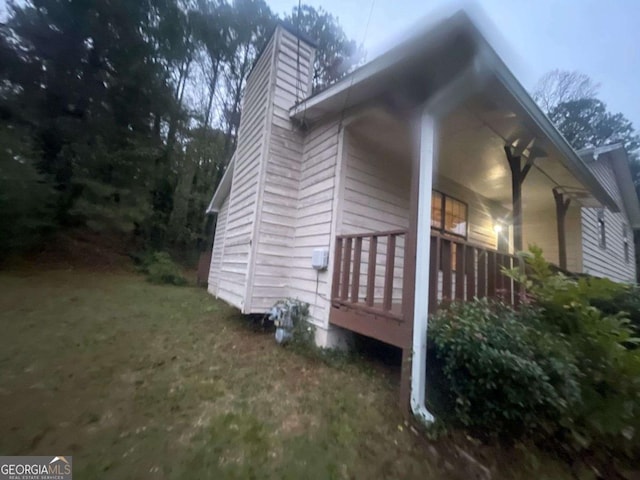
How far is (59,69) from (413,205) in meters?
14.7

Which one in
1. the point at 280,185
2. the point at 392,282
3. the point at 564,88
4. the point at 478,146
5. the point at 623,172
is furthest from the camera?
the point at 564,88

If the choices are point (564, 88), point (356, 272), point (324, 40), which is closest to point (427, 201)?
point (356, 272)

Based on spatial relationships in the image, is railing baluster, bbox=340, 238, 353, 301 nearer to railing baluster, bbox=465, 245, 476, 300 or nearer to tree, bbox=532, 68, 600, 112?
railing baluster, bbox=465, 245, 476, 300

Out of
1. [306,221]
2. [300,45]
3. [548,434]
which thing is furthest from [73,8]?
[548,434]

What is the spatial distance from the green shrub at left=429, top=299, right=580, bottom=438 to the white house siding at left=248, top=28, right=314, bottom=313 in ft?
8.37

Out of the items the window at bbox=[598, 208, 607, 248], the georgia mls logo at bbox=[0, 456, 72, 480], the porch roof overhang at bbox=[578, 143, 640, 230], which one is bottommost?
the georgia mls logo at bbox=[0, 456, 72, 480]

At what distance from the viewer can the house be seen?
106 inches

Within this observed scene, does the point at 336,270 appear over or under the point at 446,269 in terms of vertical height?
under

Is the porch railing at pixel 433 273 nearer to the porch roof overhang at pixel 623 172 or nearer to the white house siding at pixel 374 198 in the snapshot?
the white house siding at pixel 374 198

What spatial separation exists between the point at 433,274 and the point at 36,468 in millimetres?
3106

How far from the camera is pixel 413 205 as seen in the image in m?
2.75

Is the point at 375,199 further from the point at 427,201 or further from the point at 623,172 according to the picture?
the point at 623,172

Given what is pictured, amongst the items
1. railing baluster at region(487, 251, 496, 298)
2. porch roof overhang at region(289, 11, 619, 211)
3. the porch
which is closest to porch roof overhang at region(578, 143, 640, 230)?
the porch

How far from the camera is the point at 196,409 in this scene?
222 cm
